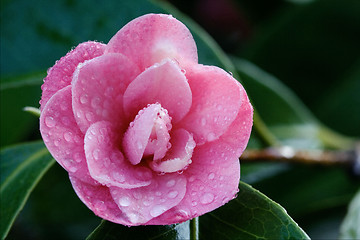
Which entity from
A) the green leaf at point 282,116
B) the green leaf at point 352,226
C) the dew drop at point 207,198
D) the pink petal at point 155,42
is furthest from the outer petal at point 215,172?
the green leaf at point 282,116

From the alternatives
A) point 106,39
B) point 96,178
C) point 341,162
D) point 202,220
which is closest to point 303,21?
point 341,162

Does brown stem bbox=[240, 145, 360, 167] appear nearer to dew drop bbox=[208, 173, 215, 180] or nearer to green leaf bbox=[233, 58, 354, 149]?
green leaf bbox=[233, 58, 354, 149]

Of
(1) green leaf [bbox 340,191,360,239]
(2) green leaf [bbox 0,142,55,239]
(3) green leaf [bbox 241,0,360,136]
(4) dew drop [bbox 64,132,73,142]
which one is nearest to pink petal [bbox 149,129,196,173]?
(4) dew drop [bbox 64,132,73,142]

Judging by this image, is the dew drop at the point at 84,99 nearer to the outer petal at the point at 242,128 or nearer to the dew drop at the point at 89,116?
the dew drop at the point at 89,116

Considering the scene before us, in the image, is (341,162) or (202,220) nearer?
(202,220)

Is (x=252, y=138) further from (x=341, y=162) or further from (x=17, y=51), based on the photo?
(x=17, y=51)

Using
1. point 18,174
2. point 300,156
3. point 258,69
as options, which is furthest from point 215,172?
point 258,69
